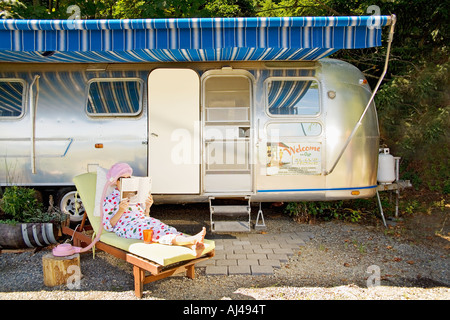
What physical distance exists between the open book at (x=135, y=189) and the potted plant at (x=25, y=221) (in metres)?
1.32

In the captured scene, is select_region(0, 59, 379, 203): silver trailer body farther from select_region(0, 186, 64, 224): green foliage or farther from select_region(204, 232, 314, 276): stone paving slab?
select_region(204, 232, 314, 276): stone paving slab

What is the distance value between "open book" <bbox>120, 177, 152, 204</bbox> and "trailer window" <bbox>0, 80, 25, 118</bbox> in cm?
259

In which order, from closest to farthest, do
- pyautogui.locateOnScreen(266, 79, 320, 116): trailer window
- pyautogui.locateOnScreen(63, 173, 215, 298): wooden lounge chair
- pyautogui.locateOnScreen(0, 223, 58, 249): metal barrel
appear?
1. pyautogui.locateOnScreen(63, 173, 215, 298): wooden lounge chair
2. pyautogui.locateOnScreen(0, 223, 58, 249): metal barrel
3. pyautogui.locateOnScreen(266, 79, 320, 116): trailer window

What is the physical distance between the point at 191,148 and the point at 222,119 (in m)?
0.71

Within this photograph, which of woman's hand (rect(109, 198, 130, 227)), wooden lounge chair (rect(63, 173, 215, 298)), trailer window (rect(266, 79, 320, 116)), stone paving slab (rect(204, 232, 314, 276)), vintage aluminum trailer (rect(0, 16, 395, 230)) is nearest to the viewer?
wooden lounge chair (rect(63, 173, 215, 298))

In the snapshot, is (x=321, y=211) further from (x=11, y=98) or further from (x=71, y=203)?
(x=11, y=98)

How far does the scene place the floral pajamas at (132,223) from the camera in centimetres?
409

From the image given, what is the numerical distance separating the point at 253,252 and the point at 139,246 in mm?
1707

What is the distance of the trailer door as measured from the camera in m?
5.84

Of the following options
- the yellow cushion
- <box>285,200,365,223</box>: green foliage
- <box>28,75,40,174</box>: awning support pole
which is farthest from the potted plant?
<box>285,200,365,223</box>: green foliage

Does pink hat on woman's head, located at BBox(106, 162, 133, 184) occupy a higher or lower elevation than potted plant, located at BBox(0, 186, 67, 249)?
higher

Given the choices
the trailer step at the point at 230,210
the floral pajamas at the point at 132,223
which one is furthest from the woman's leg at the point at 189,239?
the trailer step at the point at 230,210
